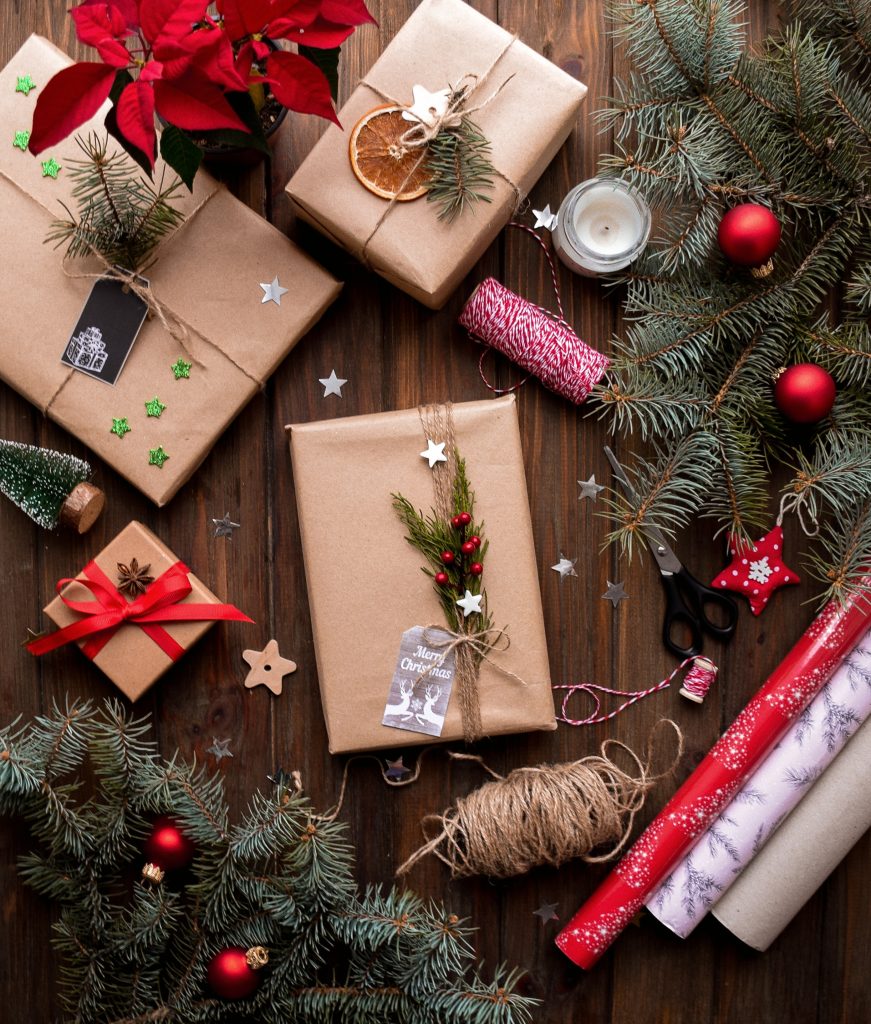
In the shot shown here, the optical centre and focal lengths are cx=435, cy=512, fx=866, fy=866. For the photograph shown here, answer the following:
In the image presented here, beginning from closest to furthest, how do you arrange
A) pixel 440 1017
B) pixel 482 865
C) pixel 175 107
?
pixel 175 107 < pixel 440 1017 < pixel 482 865

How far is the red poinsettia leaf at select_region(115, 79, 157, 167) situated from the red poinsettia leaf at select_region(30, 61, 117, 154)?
2 centimetres

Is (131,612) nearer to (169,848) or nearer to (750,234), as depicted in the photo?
(169,848)

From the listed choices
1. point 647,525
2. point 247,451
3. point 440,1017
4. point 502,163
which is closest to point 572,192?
point 502,163

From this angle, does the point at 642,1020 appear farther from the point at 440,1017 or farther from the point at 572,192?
the point at 572,192

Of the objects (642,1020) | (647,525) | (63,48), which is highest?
(63,48)

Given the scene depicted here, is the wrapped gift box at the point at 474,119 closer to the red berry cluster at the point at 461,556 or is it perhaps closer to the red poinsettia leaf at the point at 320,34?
the red poinsettia leaf at the point at 320,34

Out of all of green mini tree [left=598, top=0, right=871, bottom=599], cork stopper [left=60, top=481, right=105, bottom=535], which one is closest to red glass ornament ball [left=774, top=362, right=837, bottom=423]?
green mini tree [left=598, top=0, right=871, bottom=599]

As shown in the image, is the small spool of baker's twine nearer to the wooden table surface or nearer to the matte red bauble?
the wooden table surface

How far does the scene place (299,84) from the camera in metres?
0.84

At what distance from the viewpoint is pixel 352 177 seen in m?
1.03

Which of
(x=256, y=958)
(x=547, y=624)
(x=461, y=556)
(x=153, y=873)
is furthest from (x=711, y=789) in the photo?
(x=153, y=873)

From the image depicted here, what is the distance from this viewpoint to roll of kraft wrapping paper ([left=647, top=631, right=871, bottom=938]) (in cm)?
106

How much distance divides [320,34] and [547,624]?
0.75m

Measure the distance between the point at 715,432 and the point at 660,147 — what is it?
389mm
